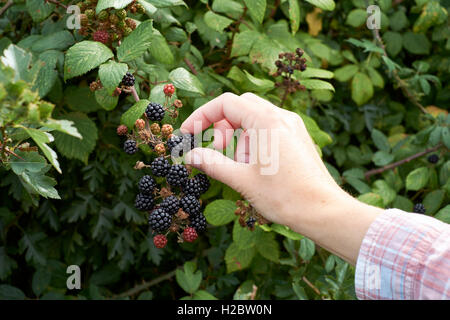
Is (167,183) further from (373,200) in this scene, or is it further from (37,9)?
(373,200)

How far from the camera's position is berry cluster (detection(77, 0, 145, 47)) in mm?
1274

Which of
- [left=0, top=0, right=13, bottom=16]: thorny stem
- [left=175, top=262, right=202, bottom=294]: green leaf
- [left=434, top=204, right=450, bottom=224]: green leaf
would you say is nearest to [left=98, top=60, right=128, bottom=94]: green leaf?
[left=0, top=0, right=13, bottom=16]: thorny stem

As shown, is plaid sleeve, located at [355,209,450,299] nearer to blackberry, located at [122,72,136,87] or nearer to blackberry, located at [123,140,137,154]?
blackberry, located at [123,140,137,154]

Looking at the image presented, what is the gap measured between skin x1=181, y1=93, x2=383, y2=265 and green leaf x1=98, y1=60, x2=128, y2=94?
28 centimetres

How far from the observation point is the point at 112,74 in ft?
3.90

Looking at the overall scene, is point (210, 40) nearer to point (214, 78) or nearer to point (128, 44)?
point (214, 78)

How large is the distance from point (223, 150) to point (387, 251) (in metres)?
0.65

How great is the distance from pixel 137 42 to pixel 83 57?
157 mm

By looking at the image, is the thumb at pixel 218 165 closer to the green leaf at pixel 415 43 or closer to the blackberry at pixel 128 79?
the blackberry at pixel 128 79

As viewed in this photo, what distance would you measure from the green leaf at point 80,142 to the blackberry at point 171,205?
70cm

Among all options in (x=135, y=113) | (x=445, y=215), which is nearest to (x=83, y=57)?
(x=135, y=113)

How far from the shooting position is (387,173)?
2363 millimetres
